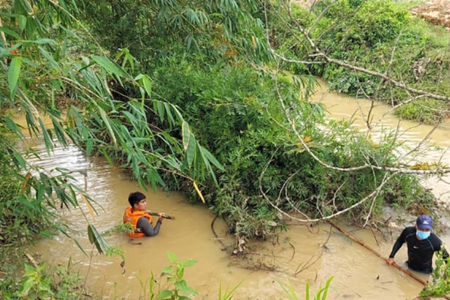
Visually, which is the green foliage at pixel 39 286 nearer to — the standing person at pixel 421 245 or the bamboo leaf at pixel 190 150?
the bamboo leaf at pixel 190 150

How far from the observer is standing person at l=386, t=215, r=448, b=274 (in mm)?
4234

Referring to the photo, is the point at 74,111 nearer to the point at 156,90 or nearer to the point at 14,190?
the point at 14,190

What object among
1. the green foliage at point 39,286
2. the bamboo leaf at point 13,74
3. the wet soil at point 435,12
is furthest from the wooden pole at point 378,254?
the wet soil at point 435,12

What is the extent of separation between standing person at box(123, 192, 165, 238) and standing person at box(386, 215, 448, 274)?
8.45 feet

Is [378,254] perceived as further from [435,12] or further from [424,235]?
[435,12]

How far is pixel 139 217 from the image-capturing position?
480 cm

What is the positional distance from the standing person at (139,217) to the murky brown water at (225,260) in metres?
0.11

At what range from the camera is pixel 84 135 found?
7.55 feet

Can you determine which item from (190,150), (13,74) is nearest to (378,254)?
(190,150)

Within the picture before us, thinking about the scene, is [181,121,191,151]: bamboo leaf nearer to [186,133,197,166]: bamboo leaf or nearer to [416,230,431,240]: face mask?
[186,133,197,166]: bamboo leaf

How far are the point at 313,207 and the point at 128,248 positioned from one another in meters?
2.22

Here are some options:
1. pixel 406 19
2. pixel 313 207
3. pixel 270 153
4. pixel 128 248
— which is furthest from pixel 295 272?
pixel 406 19

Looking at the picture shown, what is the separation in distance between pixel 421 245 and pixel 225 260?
1965 mm

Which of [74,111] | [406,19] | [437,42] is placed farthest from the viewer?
[406,19]
